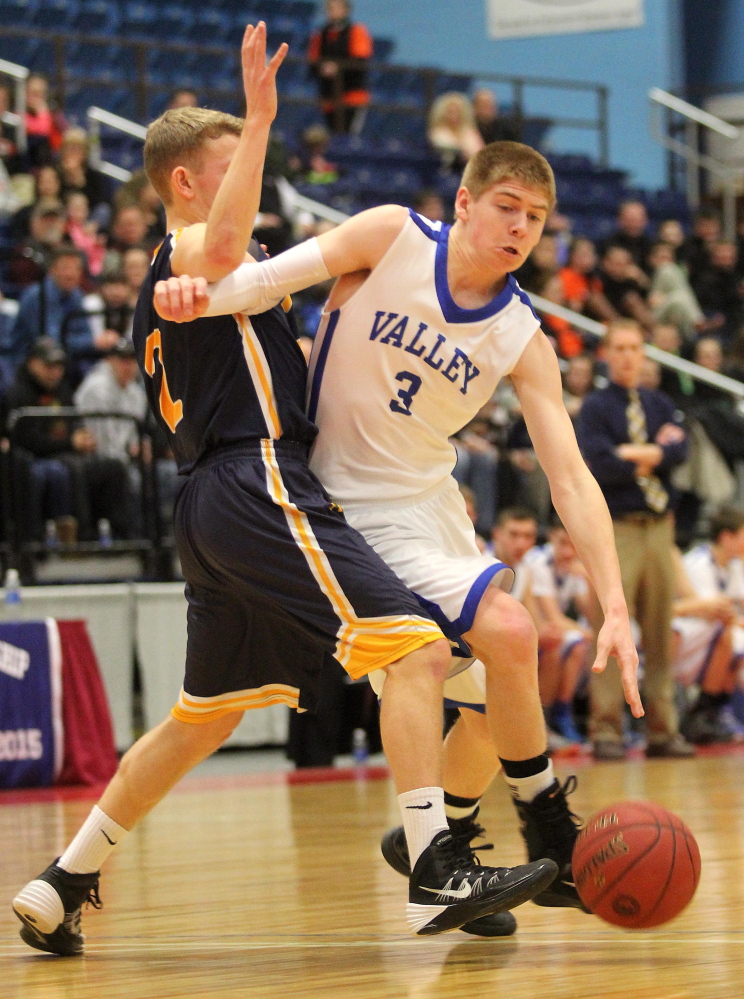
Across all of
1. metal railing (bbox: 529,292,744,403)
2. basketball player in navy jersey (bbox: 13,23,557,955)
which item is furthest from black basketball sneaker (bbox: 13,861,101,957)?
metal railing (bbox: 529,292,744,403)

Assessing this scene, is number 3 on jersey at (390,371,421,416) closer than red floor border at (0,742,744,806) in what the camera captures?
Yes

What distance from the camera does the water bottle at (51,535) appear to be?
8.07 m

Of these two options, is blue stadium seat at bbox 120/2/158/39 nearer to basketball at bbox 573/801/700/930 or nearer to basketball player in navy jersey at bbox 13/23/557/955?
basketball player in navy jersey at bbox 13/23/557/955

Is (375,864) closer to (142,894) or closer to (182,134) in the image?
(142,894)

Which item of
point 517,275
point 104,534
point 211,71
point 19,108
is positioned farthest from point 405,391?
point 211,71

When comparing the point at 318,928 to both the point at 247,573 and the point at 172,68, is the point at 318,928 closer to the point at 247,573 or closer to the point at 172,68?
the point at 247,573

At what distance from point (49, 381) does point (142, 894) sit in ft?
16.9

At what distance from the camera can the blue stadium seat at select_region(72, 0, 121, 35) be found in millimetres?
16031

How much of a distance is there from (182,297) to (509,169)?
31.7 inches

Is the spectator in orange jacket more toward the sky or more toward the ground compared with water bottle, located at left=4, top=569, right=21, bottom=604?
more toward the sky

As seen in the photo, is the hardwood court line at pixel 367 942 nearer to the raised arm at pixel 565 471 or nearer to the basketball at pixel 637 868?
the basketball at pixel 637 868

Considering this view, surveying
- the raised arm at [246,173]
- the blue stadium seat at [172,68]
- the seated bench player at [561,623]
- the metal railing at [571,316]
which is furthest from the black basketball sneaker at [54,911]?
the blue stadium seat at [172,68]

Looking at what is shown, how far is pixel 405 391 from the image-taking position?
3225 millimetres

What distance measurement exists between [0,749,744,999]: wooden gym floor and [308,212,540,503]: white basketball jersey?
100cm
